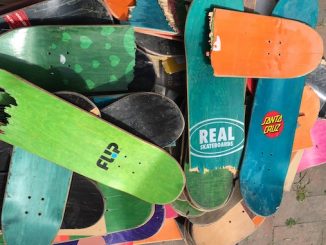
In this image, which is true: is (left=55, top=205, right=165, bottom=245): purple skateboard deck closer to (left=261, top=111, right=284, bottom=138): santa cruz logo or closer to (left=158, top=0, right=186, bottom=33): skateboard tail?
(left=261, top=111, right=284, bottom=138): santa cruz logo

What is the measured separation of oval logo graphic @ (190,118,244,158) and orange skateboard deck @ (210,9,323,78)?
0.17 metres

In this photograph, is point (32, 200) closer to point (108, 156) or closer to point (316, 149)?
point (108, 156)

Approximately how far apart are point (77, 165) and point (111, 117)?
0.58 feet

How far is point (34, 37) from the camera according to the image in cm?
139

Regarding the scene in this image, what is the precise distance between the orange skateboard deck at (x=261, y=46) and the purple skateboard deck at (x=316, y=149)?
368 millimetres

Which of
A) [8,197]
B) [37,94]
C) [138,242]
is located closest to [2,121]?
[37,94]

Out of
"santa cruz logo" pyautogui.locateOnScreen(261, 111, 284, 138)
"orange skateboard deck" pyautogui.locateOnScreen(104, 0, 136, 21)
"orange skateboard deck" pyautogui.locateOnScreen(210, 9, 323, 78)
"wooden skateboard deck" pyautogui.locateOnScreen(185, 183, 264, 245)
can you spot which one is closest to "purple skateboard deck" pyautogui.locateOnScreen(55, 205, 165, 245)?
"wooden skateboard deck" pyautogui.locateOnScreen(185, 183, 264, 245)

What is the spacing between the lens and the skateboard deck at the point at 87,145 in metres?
1.33

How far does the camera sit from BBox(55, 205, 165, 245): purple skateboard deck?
1.75m

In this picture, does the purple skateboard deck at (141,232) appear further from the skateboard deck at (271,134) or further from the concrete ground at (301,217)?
the concrete ground at (301,217)

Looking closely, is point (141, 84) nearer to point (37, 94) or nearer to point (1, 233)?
point (37, 94)

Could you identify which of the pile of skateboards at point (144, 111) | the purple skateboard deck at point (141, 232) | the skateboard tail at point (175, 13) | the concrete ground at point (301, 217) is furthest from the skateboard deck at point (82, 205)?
the concrete ground at point (301, 217)

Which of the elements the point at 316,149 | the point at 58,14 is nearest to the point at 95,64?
the point at 58,14

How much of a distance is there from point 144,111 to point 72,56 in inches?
10.7
